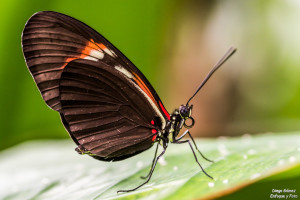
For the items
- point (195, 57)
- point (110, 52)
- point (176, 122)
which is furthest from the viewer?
point (195, 57)

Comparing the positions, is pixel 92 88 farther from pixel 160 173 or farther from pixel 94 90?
pixel 160 173

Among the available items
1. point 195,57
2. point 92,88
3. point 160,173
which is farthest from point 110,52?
point 195,57

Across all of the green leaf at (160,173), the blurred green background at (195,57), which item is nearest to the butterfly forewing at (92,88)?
the green leaf at (160,173)

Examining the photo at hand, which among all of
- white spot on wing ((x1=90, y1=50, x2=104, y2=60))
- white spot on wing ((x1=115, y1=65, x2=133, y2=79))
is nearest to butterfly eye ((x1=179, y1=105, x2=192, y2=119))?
white spot on wing ((x1=115, y1=65, x2=133, y2=79))

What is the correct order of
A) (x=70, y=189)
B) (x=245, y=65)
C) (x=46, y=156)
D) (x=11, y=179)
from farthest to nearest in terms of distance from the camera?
(x=245, y=65)
(x=46, y=156)
(x=11, y=179)
(x=70, y=189)

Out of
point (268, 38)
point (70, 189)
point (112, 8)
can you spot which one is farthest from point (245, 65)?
point (70, 189)

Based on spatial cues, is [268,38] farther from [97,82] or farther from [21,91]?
[97,82]

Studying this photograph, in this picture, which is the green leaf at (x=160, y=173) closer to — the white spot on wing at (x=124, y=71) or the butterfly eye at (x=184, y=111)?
the butterfly eye at (x=184, y=111)
